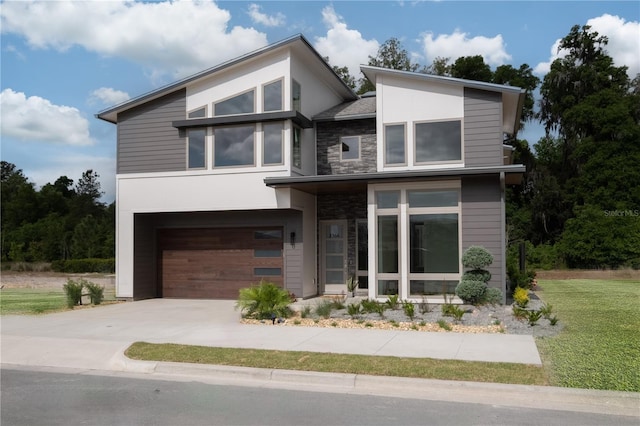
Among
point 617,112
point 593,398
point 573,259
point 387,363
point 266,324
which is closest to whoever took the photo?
point 593,398

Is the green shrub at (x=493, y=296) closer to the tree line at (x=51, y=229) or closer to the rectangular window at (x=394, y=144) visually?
the rectangular window at (x=394, y=144)

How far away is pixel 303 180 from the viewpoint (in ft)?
50.3

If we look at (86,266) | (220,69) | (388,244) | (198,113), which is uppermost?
(220,69)

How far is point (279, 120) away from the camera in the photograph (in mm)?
16312

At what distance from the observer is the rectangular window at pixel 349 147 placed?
17875 mm

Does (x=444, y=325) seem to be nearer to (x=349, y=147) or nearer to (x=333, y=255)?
(x=333, y=255)

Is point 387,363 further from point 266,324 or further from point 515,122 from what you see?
point 515,122

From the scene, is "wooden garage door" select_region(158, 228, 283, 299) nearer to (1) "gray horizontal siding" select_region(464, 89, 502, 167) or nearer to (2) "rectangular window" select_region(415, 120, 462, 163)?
(2) "rectangular window" select_region(415, 120, 462, 163)

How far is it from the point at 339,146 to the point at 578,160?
21883 mm

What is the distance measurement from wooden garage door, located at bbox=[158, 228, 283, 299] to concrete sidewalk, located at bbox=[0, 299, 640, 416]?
3404 mm

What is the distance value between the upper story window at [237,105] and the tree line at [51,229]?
2660cm

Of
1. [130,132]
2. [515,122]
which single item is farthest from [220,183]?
[515,122]

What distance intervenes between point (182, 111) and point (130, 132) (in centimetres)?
192

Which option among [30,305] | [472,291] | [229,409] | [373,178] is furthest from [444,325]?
[30,305]
